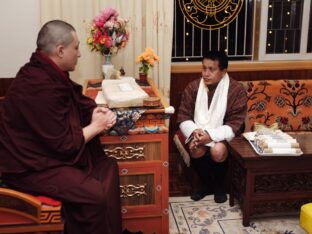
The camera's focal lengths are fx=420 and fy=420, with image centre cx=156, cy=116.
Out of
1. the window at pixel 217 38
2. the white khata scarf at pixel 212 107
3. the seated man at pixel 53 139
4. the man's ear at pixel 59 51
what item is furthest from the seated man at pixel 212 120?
the man's ear at pixel 59 51

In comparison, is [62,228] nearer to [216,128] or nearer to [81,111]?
[81,111]

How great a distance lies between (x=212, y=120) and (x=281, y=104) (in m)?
0.82

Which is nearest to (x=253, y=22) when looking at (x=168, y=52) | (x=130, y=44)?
(x=168, y=52)

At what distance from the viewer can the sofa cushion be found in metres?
3.60

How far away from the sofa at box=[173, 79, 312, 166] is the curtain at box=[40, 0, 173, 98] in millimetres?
689

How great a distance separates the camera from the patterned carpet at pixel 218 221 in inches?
106

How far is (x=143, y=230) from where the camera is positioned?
2.53 metres

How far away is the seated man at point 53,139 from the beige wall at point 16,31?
5.26 feet

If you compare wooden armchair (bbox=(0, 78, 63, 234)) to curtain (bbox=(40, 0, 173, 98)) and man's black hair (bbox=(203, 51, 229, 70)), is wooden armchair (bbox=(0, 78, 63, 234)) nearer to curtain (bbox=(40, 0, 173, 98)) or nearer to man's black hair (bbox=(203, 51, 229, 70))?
man's black hair (bbox=(203, 51, 229, 70))

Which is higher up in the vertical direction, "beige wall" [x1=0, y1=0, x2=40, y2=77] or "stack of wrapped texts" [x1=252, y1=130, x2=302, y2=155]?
"beige wall" [x1=0, y1=0, x2=40, y2=77]

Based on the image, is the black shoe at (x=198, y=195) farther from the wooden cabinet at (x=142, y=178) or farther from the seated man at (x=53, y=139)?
the seated man at (x=53, y=139)

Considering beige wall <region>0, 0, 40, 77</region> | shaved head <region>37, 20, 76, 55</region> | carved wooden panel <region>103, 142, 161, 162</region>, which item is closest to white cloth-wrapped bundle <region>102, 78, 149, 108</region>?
carved wooden panel <region>103, 142, 161, 162</region>

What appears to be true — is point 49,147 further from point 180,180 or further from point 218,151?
point 180,180

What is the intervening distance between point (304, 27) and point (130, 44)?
5.66 feet
